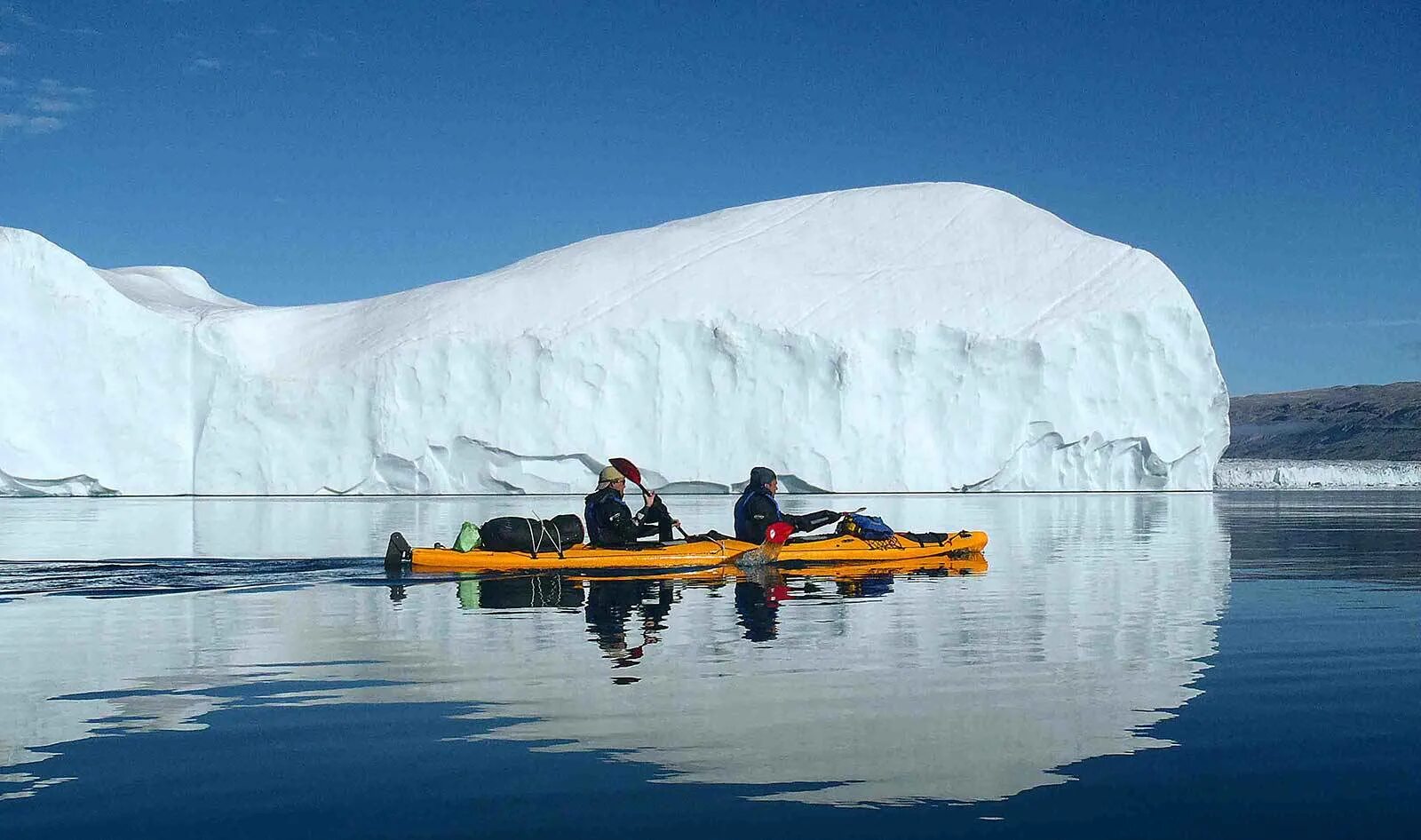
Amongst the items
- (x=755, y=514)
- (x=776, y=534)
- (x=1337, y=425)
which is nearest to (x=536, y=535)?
(x=755, y=514)

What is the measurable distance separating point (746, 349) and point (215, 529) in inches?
655

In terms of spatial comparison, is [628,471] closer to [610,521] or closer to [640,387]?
[610,521]

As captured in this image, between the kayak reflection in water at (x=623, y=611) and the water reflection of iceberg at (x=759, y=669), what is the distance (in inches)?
2.7

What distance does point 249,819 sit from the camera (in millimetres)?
3682

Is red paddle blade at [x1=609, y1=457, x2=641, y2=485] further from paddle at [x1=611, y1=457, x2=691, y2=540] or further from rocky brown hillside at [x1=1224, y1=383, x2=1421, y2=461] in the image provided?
rocky brown hillside at [x1=1224, y1=383, x2=1421, y2=461]

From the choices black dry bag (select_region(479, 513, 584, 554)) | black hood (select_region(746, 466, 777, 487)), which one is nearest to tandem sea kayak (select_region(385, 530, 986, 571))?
black dry bag (select_region(479, 513, 584, 554))

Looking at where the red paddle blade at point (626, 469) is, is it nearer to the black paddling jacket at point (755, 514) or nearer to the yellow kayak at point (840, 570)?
the yellow kayak at point (840, 570)

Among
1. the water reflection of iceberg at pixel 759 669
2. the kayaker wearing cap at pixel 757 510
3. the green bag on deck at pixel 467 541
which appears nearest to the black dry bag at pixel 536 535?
the green bag on deck at pixel 467 541

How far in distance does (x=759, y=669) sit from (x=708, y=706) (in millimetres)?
946

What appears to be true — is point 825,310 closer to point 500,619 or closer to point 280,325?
point 280,325

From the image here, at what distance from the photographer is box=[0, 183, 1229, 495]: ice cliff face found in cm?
3183

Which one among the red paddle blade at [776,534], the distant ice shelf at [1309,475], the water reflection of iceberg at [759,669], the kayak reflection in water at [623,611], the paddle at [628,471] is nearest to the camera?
the water reflection of iceberg at [759,669]

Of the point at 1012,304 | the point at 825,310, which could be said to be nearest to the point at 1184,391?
the point at 1012,304

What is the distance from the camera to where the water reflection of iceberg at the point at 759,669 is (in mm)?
4406
